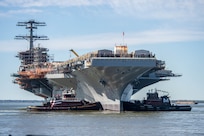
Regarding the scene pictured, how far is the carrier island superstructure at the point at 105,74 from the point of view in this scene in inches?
2389

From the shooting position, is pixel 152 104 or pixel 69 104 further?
pixel 152 104

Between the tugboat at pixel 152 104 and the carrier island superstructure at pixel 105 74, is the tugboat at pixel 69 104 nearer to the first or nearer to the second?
the carrier island superstructure at pixel 105 74

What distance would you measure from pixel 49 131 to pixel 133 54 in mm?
23231

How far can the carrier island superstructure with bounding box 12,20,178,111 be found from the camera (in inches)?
2389

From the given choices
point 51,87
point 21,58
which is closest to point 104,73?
point 51,87

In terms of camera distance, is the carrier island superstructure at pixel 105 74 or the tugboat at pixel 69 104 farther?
the tugboat at pixel 69 104

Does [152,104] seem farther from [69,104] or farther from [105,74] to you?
[105,74]

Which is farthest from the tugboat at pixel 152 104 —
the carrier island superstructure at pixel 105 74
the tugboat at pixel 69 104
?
the tugboat at pixel 69 104

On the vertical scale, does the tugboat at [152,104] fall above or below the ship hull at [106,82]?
below

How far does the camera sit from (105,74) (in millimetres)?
63656

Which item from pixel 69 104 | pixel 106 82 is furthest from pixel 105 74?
pixel 69 104

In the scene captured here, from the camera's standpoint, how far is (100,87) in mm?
68938

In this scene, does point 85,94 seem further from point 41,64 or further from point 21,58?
point 21,58

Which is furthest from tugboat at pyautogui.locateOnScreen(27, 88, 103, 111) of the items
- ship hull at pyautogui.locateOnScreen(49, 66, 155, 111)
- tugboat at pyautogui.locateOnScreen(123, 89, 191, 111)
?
tugboat at pyautogui.locateOnScreen(123, 89, 191, 111)
